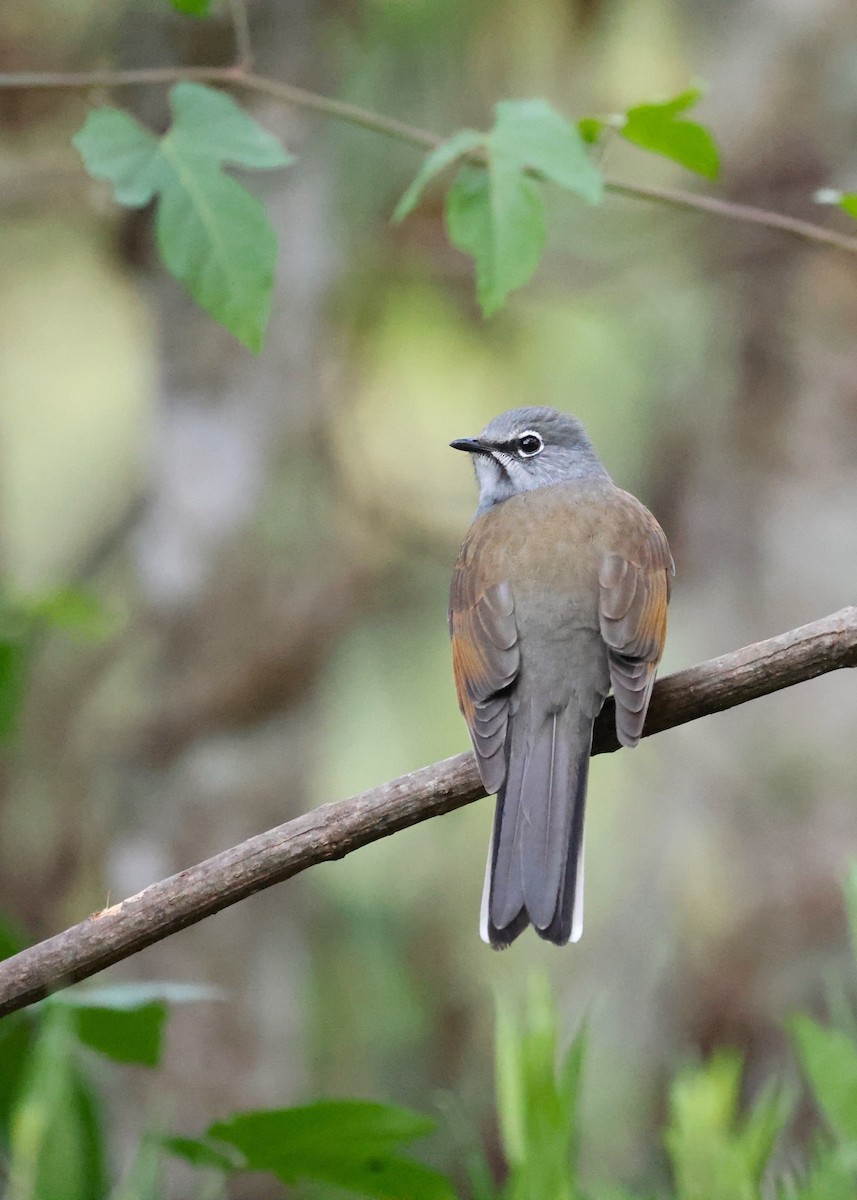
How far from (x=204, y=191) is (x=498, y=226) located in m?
0.65

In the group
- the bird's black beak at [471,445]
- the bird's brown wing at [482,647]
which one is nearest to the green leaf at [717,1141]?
the bird's brown wing at [482,647]

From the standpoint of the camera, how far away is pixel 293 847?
259 centimetres

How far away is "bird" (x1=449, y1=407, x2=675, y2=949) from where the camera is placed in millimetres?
3184

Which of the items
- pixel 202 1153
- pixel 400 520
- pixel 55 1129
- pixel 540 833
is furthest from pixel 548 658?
pixel 400 520

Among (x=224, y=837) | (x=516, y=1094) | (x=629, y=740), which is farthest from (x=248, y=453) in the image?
(x=516, y=1094)

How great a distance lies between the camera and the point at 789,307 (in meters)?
7.29

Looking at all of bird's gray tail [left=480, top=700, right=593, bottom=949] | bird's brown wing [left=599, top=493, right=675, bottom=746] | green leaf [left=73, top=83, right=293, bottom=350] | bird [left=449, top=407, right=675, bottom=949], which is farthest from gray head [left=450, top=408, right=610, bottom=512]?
green leaf [left=73, top=83, right=293, bottom=350]

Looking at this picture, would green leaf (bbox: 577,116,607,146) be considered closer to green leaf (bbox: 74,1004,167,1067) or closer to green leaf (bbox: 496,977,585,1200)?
green leaf (bbox: 496,977,585,1200)

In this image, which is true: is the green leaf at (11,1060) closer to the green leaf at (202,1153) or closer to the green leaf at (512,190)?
the green leaf at (202,1153)

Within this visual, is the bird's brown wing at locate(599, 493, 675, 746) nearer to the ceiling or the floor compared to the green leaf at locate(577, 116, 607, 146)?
nearer to the floor

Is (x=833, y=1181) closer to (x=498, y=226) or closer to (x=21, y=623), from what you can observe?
(x=498, y=226)

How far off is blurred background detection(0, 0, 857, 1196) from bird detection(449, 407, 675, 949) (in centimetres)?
242

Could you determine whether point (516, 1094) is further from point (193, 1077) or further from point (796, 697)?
point (796, 697)

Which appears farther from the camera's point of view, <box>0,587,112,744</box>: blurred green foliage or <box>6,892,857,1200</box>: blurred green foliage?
<box>0,587,112,744</box>: blurred green foliage
